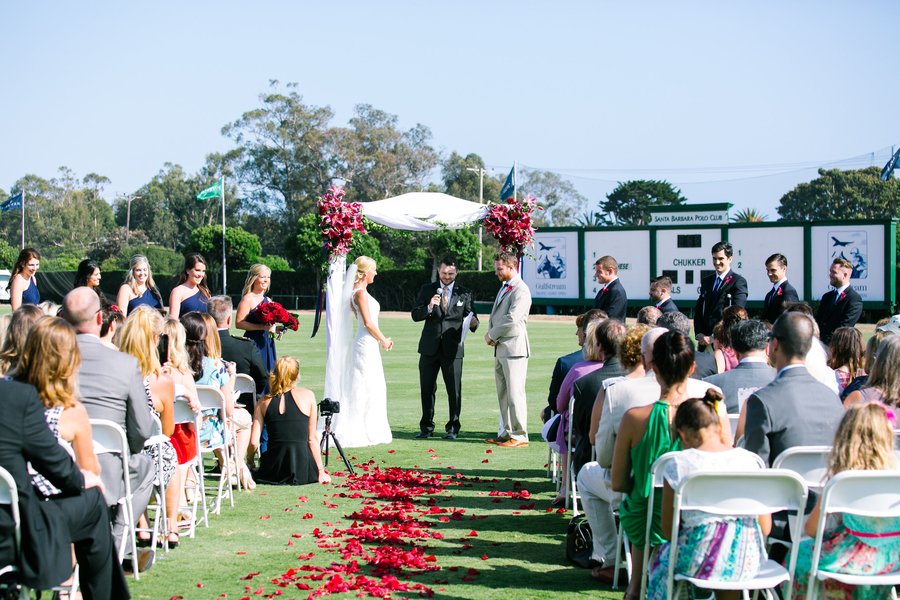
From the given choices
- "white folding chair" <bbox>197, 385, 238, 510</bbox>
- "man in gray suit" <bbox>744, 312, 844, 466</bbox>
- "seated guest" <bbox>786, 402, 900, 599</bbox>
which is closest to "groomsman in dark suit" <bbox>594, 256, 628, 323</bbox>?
"white folding chair" <bbox>197, 385, 238, 510</bbox>

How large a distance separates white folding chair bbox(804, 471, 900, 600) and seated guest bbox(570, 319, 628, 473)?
260 cm

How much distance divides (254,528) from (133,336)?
1.73 m

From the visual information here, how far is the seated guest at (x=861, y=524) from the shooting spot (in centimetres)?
416

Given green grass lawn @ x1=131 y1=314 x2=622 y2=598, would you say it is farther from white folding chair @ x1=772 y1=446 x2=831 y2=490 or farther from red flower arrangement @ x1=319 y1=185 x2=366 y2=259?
red flower arrangement @ x1=319 y1=185 x2=366 y2=259

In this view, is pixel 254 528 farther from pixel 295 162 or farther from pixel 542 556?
pixel 295 162

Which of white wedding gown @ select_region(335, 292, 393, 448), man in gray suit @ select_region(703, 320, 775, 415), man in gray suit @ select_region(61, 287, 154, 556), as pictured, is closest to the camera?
man in gray suit @ select_region(61, 287, 154, 556)

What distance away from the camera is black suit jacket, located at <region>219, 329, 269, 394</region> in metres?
9.12

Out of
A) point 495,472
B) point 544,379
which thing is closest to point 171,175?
point 544,379

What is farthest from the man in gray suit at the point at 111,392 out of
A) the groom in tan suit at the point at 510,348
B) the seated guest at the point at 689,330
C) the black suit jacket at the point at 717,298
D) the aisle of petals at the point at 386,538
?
the black suit jacket at the point at 717,298

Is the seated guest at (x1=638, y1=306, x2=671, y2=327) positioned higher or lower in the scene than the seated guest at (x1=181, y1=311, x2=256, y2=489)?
higher

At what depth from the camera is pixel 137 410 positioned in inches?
212

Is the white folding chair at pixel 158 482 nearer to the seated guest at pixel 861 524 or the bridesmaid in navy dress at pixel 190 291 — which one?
the seated guest at pixel 861 524

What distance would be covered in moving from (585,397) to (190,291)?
5436mm

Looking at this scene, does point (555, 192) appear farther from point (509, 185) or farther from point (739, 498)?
point (739, 498)
